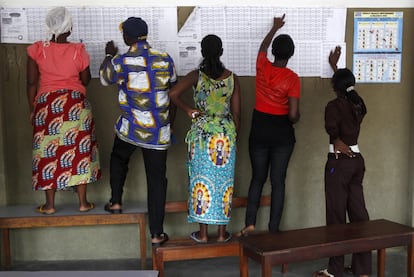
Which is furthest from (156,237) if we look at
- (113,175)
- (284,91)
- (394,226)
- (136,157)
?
A: (394,226)

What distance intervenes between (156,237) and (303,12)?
2.13 meters

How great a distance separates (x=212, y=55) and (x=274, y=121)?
0.68 metres

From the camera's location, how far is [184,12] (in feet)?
13.3

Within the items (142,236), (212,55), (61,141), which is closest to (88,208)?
(142,236)

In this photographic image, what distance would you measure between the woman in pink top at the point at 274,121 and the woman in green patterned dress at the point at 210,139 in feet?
0.67

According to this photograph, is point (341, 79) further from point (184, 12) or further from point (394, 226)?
point (184, 12)

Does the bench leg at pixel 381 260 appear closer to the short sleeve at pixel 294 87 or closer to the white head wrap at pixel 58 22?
the short sleeve at pixel 294 87

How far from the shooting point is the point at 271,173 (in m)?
3.68

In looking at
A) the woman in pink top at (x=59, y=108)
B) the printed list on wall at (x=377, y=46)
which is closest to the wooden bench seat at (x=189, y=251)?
the woman in pink top at (x=59, y=108)

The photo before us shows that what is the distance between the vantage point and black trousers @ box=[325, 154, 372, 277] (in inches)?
137

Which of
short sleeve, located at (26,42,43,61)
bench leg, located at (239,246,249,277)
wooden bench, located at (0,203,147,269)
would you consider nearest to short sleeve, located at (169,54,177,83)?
short sleeve, located at (26,42,43,61)

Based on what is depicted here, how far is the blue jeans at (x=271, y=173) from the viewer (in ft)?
11.9

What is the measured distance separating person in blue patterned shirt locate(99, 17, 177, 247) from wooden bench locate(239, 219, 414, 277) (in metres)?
0.83

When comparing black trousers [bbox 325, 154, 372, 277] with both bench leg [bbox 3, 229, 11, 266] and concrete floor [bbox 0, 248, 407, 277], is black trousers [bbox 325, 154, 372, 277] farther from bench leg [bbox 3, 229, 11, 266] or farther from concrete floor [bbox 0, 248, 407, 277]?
bench leg [bbox 3, 229, 11, 266]
